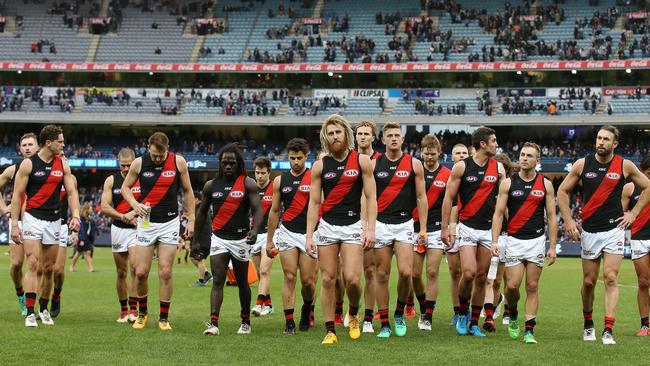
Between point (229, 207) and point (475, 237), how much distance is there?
3.27 metres

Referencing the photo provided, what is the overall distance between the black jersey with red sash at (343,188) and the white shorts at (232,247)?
1443 millimetres

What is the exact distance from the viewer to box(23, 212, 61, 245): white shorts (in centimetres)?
1341

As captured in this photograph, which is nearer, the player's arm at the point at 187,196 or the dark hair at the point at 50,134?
the player's arm at the point at 187,196

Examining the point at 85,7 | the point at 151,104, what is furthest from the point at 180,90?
the point at 85,7

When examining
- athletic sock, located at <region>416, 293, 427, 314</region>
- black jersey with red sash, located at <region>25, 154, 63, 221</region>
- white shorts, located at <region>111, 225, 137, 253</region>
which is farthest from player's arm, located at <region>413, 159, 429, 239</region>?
black jersey with red sash, located at <region>25, 154, 63, 221</region>

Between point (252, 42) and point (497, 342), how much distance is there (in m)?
60.0

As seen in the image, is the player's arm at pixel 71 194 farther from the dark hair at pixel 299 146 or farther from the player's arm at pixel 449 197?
the player's arm at pixel 449 197

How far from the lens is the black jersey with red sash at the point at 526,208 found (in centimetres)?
1223

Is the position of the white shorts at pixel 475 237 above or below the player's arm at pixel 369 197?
below

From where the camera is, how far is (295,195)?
13414 millimetres

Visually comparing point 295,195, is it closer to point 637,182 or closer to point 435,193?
point 435,193

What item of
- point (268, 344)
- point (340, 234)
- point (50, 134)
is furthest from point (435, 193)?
point (50, 134)

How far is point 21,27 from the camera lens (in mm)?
72375

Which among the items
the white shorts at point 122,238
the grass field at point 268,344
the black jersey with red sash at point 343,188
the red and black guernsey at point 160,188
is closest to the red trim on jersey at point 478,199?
the grass field at point 268,344
